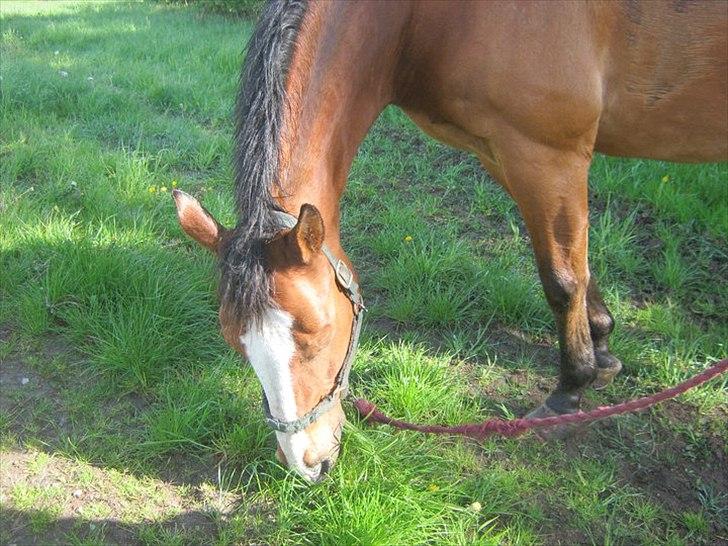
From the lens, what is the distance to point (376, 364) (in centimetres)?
274

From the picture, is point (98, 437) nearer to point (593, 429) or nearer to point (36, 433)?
point (36, 433)

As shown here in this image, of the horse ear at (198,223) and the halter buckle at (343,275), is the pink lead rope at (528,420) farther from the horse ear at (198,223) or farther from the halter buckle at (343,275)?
the horse ear at (198,223)

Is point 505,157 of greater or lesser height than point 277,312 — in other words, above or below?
above

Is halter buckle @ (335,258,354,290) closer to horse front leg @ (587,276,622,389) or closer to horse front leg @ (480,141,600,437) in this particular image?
horse front leg @ (480,141,600,437)

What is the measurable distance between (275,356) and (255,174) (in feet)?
1.63

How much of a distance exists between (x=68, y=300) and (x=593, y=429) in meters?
2.39

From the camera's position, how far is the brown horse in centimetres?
175

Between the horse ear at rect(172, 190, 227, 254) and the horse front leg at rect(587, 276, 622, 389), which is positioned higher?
the horse ear at rect(172, 190, 227, 254)

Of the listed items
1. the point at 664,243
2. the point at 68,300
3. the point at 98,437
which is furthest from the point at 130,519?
the point at 664,243

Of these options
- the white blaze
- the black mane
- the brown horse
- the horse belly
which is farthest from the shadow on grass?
the horse belly

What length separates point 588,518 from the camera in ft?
6.96

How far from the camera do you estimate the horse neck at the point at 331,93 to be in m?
1.85

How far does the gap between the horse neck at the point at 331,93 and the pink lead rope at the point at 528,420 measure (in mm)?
743

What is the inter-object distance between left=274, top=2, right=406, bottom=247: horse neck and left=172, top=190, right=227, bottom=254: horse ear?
24 cm
